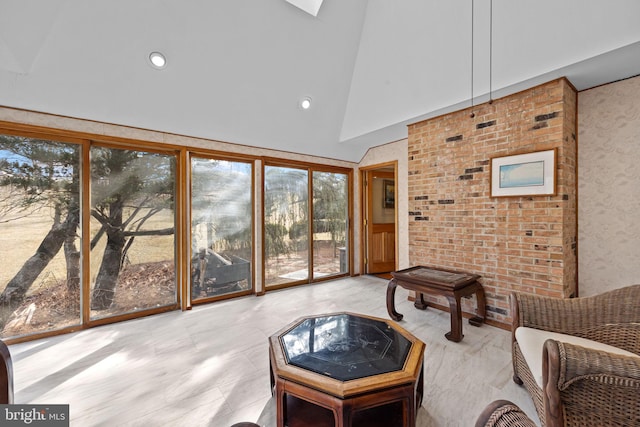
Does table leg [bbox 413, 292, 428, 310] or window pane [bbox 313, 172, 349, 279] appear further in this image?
window pane [bbox 313, 172, 349, 279]

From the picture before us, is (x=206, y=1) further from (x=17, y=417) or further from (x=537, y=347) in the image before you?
(x=537, y=347)

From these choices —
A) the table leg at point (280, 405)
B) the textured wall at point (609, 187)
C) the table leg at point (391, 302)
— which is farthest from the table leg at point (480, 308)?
the table leg at point (280, 405)

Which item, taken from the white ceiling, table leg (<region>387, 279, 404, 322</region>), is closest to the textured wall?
the white ceiling

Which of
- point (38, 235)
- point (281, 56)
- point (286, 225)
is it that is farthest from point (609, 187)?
point (38, 235)

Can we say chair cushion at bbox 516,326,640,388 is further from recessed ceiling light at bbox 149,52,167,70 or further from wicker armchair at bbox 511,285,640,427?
recessed ceiling light at bbox 149,52,167,70

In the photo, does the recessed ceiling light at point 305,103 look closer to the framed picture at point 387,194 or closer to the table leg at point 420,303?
the framed picture at point 387,194

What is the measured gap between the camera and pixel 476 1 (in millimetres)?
2385

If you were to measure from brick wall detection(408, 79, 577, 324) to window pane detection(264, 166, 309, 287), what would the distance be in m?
1.82

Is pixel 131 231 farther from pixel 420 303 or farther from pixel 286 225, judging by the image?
pixel 420 303

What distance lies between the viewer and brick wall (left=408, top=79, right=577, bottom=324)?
8.28ft

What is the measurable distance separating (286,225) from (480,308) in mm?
2913

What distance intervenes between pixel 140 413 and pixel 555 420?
226cm

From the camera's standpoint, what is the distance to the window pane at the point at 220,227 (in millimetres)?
3596

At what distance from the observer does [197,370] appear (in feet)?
6.97
